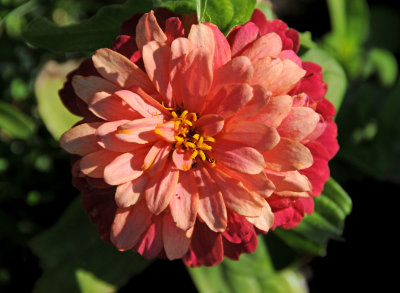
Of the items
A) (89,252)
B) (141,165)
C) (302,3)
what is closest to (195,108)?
(141,165)

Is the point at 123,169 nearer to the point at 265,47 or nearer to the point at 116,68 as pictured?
the point at 116,68

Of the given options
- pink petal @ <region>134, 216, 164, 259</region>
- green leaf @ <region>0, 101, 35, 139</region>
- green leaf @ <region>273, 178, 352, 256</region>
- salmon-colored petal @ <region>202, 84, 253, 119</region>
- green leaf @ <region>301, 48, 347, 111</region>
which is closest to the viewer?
salmon-colored petal @ <region>202, 84, 253, 119</region>

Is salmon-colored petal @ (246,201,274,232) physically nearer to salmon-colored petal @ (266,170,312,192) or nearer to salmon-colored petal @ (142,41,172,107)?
salmon-colored petal @ (266,170,312,192)

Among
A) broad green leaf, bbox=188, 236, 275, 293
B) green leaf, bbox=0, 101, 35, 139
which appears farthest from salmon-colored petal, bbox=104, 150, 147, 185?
green leaf, bbox=0, 101, 35, 139

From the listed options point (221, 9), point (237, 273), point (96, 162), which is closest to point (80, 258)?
point (237, 273)

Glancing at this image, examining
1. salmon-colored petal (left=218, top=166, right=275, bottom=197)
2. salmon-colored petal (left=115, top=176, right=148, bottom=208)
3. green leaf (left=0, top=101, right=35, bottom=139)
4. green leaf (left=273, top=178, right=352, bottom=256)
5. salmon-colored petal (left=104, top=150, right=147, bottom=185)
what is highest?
salmon-colored petal (left=218, top=166, right=275, bottom=197)

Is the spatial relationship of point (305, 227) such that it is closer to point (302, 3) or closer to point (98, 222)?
point (98, 222)
